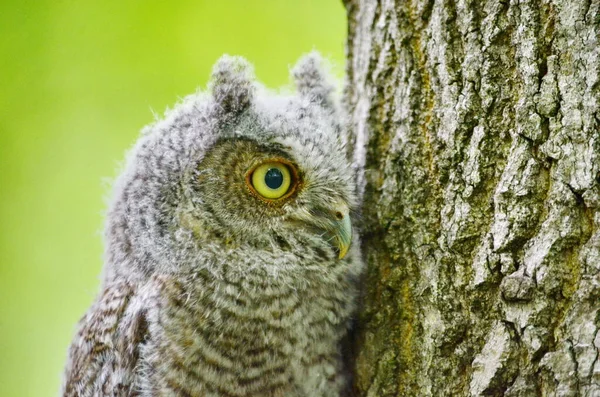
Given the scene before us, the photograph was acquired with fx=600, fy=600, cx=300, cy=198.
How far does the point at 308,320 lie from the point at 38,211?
2.65 meters

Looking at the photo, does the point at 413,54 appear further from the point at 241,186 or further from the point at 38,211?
the point at 38,211

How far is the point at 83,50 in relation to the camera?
144 inches

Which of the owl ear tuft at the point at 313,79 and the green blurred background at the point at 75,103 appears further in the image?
the green blurred background at the point at 75,103

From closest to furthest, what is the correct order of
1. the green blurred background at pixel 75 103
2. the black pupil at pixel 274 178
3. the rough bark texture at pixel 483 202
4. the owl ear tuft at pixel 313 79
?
the rough bark texture at pixel 483 202
the black pupil at pixel 274 178
the owl ear tuft at pixel 313 79
the green blurred background at pixel 75 103

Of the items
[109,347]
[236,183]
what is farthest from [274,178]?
[109,347]

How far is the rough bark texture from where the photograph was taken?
140 cm

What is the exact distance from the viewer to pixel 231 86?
2078 mm

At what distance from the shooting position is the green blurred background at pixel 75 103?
3.53 meters

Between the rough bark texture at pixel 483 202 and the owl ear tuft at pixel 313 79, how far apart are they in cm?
33

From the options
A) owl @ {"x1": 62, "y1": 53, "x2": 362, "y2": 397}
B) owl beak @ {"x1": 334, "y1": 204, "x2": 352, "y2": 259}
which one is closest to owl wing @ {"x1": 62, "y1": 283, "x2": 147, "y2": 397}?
owl @ {"x1": 62, "y1": 53, "x2": 362, "y2": 397}

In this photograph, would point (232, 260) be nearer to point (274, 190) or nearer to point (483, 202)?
point (274, 190)

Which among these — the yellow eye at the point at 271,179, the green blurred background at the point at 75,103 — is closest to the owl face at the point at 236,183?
the yellow eye at the point at 271,179

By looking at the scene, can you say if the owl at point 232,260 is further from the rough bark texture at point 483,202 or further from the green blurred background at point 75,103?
the green blurred background at point 75,103

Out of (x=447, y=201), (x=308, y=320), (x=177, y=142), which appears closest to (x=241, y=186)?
(x=177, y=142)
